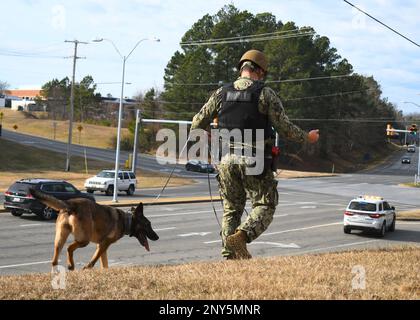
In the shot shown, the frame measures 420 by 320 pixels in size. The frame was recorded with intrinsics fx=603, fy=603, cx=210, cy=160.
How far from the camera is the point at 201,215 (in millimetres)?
29109

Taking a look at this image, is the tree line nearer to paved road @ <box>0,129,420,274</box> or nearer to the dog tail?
paved road @ <box>0,129,420,274</box>

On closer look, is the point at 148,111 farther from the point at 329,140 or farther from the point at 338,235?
the point at 338,235

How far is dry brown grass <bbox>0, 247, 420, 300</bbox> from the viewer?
4.83 meters

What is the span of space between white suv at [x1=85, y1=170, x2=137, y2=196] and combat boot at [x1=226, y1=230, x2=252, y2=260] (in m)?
32.3

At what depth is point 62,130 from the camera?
103 metres

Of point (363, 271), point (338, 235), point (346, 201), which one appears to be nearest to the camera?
point (363, 271)

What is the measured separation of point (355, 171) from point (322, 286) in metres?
90.6

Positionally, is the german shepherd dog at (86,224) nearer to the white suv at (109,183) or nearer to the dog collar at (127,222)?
the dog collar at (127,222)

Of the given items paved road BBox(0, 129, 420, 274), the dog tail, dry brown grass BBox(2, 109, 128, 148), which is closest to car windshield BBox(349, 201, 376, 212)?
paved road BBox(0, 129, 420, 274)

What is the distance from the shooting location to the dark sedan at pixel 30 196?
76.7 feet

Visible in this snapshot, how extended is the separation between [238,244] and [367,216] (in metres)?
19.3

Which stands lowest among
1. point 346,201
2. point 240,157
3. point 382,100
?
point 346,201

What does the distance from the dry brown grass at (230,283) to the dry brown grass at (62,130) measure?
8727cm
